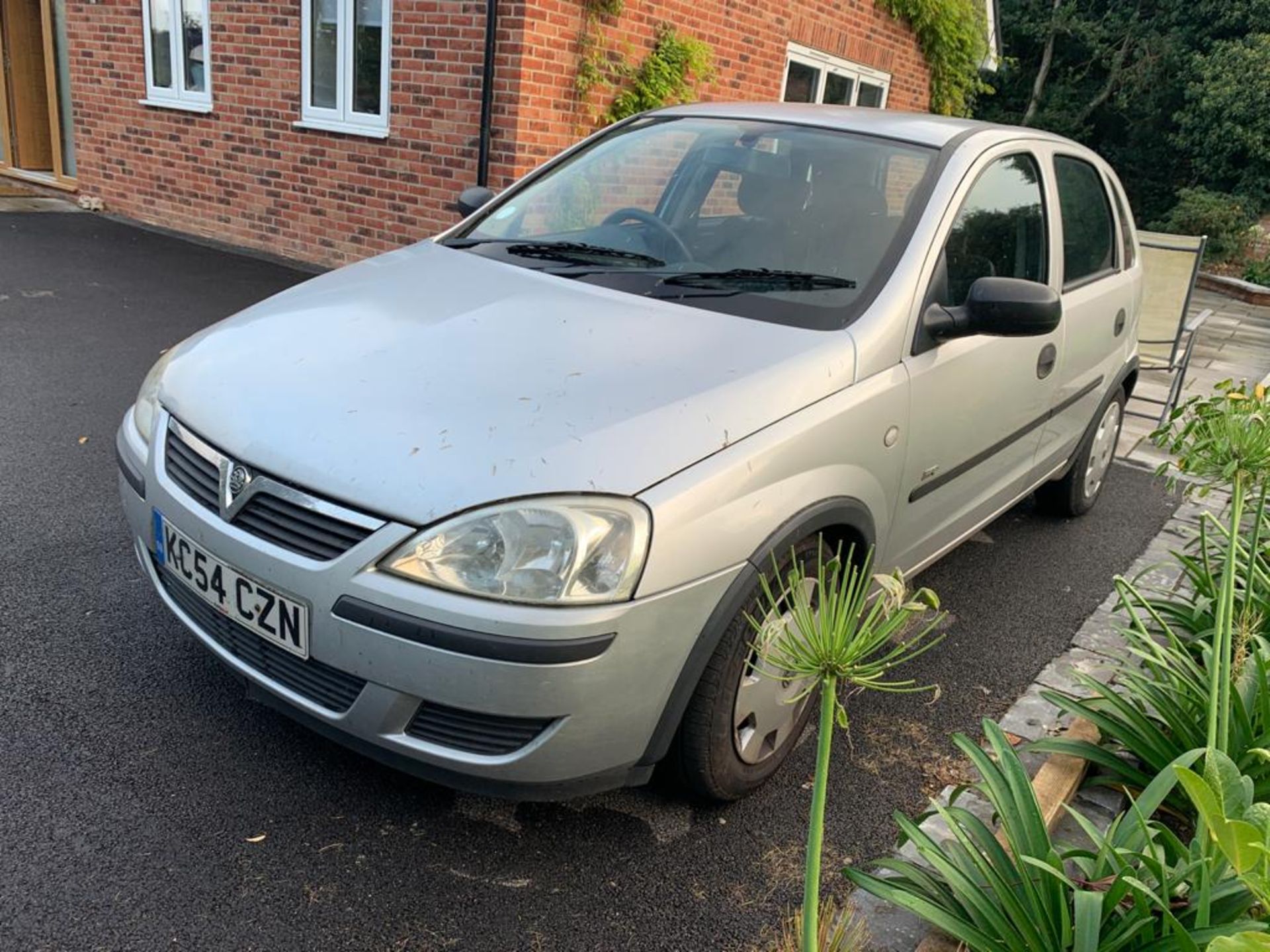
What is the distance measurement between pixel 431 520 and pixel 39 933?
1.10 metres

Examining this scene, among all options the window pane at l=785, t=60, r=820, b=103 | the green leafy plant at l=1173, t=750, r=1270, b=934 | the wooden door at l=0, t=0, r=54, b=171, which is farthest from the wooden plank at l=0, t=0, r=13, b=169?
the green leafy plant at l=1173, t=750, r=1270, b=934

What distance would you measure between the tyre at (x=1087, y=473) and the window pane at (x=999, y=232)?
49.8 inches

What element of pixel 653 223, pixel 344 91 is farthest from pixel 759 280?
pixel 344 91

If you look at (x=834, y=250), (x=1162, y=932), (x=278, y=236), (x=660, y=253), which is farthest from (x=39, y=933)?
(x=278, y=236)

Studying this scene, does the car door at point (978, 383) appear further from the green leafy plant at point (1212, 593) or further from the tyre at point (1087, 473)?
the tyre at point (1087, 473)

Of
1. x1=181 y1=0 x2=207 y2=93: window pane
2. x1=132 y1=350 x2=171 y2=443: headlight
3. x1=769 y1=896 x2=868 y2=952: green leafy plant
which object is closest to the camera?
x1=769 y1=896 x2=868 y2=952: green leafy plant

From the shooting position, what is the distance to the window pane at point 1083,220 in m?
3.94

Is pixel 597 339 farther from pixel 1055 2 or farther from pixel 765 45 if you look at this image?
pixel 1055 2

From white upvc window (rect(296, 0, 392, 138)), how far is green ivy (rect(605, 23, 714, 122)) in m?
1.82

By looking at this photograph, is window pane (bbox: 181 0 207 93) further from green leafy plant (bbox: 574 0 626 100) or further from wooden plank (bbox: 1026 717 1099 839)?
wooden plank (bbox: 1026 717 1099 839)

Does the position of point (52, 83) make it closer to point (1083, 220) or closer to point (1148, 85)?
point (1083, 220)

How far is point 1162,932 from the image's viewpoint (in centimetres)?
181

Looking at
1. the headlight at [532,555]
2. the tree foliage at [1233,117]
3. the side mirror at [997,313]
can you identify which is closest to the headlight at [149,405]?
the headlight at [532,555]

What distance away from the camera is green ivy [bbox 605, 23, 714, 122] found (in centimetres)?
791
